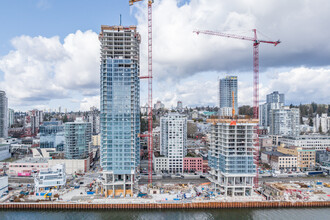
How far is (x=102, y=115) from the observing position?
3906 centimetres

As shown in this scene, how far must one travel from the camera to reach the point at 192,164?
5428cm

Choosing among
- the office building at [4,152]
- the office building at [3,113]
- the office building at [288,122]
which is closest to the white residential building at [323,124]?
the office building at [288,122]

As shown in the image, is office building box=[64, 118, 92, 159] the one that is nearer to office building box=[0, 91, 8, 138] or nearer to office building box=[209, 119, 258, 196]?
office building box=[209, 119, 258, 196]

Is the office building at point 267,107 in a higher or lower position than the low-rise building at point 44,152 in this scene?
higher

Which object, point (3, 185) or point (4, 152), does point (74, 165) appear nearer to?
point (3, 185)

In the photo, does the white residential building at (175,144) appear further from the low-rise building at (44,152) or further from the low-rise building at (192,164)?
the low-rise building at (44,152)

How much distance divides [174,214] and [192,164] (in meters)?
21.6

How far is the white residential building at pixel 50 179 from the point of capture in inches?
1581

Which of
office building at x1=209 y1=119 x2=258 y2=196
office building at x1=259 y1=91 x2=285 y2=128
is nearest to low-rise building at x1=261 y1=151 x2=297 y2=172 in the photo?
office building at x1=209 y1=119 x2=258 y2=196

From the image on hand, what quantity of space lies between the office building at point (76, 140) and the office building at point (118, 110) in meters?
19.1

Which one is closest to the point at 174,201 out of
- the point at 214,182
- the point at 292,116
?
the point at 214,182

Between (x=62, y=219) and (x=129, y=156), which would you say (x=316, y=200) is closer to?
(x=129, y=156)

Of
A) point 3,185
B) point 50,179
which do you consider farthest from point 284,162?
point 3,185

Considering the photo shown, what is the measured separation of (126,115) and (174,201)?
15.2 meters
